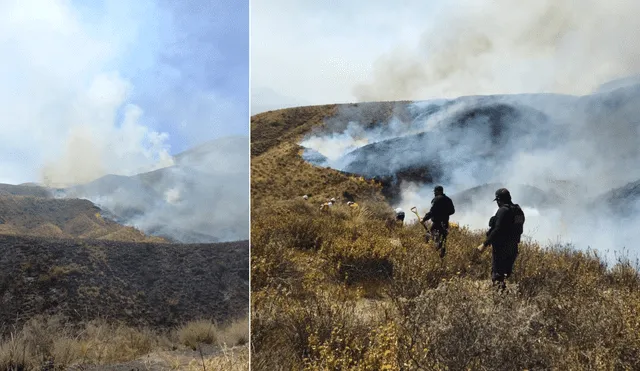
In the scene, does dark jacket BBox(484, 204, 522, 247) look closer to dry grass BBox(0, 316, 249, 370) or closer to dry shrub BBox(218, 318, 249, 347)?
dry shrub BBox(218, 318, 249, 347)

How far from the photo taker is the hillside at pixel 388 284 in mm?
2637

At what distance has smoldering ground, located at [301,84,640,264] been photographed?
16.7 ft

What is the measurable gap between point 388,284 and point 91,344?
9.38 feet

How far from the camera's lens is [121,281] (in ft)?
9.62

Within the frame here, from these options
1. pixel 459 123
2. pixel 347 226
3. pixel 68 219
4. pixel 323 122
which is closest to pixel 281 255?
pixel 347 226

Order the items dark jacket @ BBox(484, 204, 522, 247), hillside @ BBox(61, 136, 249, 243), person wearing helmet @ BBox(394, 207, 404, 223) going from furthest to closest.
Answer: person wearing helmet @ BBox(394, 207, 404, 223) < dark jacket @ BBox(484, 204, 522, 247) < hillside @ BBox(61, 136, 249, 243)

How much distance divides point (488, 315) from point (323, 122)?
20.0 ft

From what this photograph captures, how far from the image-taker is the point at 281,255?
15.9 ft

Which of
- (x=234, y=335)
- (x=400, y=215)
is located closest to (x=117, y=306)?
(x=234, y=335)

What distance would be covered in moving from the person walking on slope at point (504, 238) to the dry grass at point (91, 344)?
88.1 inches

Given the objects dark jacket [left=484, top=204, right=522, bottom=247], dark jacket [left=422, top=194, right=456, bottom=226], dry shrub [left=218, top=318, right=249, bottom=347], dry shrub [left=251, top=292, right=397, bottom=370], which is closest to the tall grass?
dry shrub [left=251, top=292, right=397, bottom=370]

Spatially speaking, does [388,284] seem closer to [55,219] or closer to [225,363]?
[225,363]

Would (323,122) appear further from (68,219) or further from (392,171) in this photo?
(68,219)

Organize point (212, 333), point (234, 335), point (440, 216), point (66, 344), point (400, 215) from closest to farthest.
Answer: point (66, 344), point (212, 333), point (234, 335), point (440, 216), point (400, 215)
